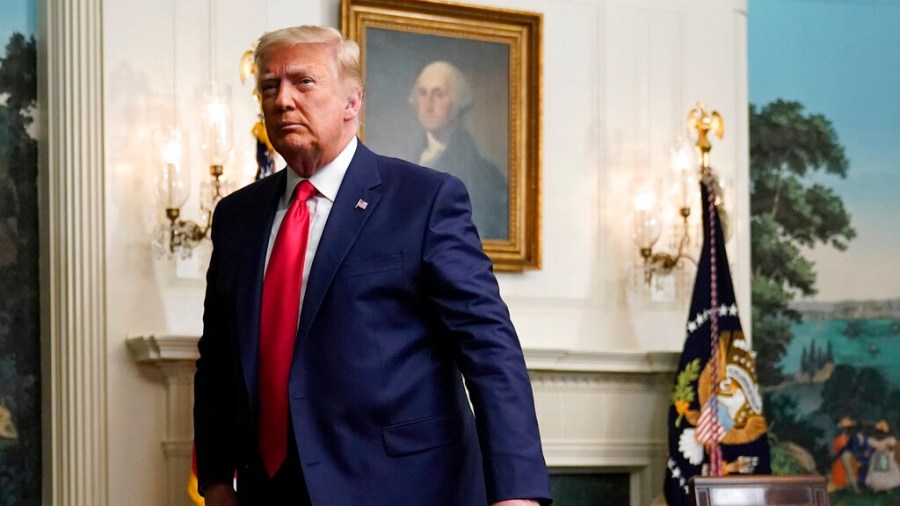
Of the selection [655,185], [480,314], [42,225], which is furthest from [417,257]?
[655,185]

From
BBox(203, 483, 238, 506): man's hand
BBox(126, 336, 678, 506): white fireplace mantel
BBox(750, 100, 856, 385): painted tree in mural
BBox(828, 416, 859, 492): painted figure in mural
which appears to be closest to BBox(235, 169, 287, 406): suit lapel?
BBox(203, 483, 238, 506): man's hand

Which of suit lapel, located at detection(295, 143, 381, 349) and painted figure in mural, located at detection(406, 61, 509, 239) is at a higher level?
painted figure in mural, located at detection(406, 61, 509, 239)

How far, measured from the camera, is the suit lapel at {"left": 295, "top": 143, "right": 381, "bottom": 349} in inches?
125

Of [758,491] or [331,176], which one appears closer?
[331,176]

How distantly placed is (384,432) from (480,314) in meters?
0.32

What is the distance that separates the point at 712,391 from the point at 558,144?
136 centimetres

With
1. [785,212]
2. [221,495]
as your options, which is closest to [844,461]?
[785,212]

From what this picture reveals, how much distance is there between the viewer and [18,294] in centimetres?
630

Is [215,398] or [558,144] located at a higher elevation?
[558,144]

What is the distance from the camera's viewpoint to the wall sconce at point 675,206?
6941mm

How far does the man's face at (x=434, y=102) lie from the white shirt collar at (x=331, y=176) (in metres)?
3.36

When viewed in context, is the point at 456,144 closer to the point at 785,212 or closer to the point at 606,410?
the point at 606,410

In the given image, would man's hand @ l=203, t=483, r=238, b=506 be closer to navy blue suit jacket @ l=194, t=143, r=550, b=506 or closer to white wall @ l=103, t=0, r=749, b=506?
navy blue suit jacket @ l=194, t=143, r=550, b=506

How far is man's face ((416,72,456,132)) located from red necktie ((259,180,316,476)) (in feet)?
11.5
